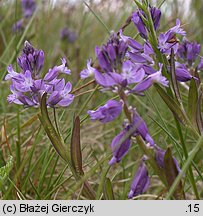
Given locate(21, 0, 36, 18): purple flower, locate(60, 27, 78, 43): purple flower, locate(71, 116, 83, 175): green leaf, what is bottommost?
locate(71, 116, 83, 175): green leaf

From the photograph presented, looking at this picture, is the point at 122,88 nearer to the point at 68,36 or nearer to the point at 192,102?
the point at 192,102

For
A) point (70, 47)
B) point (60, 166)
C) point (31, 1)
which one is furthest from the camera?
point (70, 47)

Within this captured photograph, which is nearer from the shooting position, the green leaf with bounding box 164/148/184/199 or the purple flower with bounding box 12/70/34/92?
the green leaf with bounding box 164/148/184/199

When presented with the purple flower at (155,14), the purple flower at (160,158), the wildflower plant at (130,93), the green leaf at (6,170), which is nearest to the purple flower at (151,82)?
the wildflower plant at (130,93)

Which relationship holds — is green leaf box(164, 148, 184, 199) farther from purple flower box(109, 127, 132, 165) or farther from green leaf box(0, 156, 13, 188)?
green leaf box(0, 156, 13, 188)

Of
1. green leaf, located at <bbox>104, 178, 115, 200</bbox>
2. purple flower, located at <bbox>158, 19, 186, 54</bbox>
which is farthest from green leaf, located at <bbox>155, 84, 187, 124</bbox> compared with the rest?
green leaf, located at <bbox>104, 178, 115, 200</bbox>

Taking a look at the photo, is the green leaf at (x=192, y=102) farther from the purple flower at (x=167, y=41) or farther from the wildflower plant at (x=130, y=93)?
the purple flower at (x=167, y=41)

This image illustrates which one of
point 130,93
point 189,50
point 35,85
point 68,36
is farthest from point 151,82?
point 68,36

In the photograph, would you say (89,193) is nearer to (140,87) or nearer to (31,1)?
(140,87)
